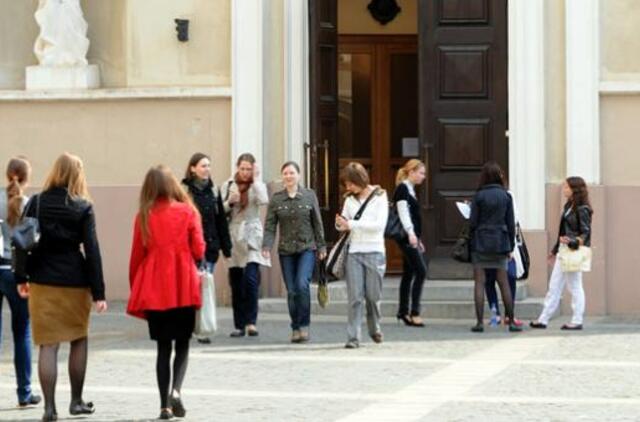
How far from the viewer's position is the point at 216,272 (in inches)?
848

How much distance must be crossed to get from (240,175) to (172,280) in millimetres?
5780

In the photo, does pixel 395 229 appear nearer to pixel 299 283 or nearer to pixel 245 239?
pixel 245 239

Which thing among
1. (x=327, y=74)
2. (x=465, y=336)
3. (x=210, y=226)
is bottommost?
(x=465, y=336)

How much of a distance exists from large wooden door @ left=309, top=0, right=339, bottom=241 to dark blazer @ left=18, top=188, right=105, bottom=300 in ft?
28.8

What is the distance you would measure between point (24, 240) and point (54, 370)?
90 centimetres

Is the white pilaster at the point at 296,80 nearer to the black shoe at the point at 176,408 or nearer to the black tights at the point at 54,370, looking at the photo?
the black tights at the point at 54,370

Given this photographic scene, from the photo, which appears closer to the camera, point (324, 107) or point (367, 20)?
point (324, 107)

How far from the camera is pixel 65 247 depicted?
12.9m

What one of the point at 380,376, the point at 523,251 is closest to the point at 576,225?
the point at 523,251

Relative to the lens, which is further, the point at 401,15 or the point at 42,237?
the point at 401,15

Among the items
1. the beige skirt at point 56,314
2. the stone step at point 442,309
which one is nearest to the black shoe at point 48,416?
the beige skirt at point 56,314

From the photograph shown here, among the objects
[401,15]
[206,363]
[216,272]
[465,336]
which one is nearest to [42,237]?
[206,363]

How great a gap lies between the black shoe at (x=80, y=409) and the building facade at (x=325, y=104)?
28.0 feet

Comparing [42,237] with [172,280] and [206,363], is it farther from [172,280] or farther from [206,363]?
[206,363]
